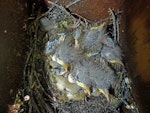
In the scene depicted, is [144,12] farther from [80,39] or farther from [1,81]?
[1,81]

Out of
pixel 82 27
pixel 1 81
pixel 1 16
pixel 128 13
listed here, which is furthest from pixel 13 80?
pixel 128 13

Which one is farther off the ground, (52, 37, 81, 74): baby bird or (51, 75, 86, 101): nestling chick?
(52, 37, 81, 74): baby bird

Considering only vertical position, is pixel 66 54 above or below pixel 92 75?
above

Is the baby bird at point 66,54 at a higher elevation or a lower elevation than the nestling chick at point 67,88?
higher

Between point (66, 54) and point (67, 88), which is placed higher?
point (66, 54)

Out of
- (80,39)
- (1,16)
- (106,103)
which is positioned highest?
(1,16)

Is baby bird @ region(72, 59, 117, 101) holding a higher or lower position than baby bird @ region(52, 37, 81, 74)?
lower

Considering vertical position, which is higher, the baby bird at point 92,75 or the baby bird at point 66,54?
the baby bird at point 66,54

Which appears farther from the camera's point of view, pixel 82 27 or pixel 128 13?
pixel 82 27
